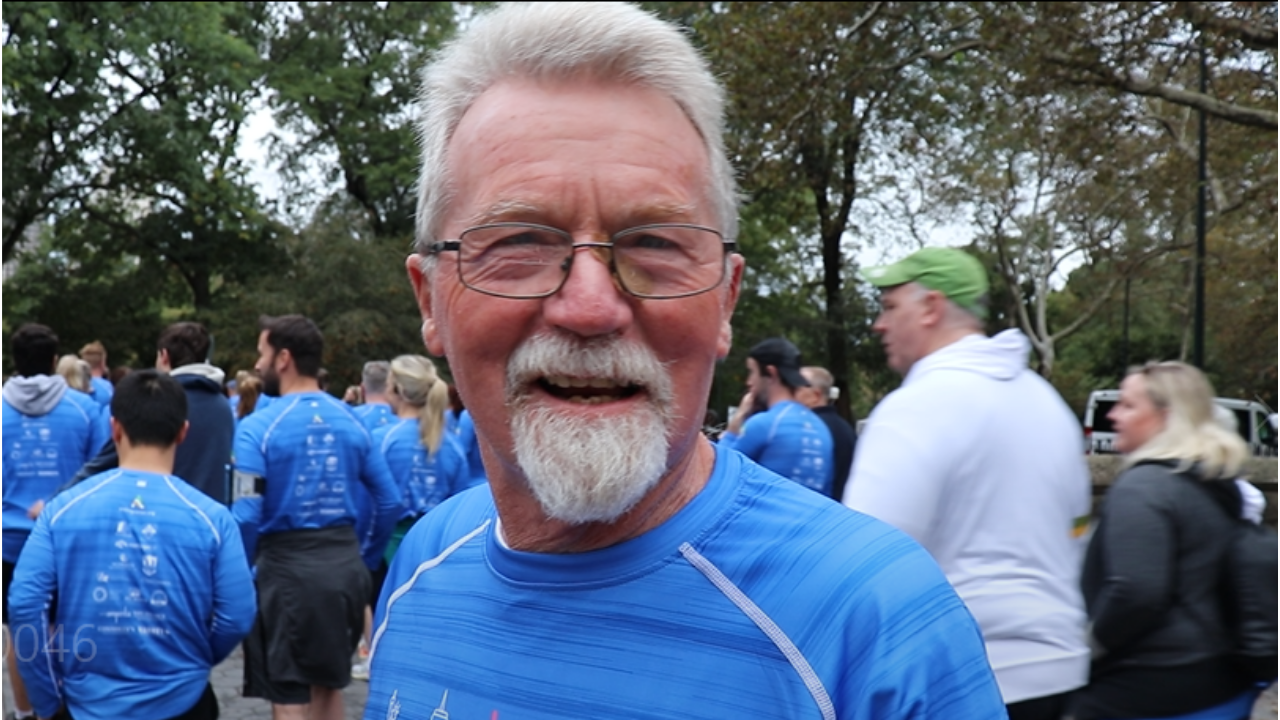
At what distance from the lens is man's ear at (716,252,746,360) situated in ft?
5.47

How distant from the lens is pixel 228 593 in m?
4.25

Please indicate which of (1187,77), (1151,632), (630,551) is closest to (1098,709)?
(1151,632)

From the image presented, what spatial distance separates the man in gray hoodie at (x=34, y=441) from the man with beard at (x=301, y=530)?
4.76 feet

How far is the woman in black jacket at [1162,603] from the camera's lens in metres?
3.62

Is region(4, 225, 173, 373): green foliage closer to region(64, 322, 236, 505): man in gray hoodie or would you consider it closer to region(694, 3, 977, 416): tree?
region(694, 3, 977, 416): tree

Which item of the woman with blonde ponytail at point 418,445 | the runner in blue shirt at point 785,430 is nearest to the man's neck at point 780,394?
the runner in blue shirt at point 785,430

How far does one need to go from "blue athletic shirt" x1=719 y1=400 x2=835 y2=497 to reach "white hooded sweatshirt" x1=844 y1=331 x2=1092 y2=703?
3.64 meters

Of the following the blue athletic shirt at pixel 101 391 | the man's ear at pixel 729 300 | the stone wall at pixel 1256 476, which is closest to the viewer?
the man's ear at pixel 729 300

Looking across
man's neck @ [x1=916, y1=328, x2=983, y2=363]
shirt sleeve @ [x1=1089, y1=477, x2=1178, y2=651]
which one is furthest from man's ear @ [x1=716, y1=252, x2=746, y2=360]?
shirt sleeve @ [x1=1089, y1=477, x2=1178, y2=651]

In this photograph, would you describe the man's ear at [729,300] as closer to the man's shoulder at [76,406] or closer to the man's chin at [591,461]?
the man's chin at [591,461]

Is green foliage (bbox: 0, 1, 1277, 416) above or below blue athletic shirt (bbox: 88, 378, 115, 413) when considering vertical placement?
above

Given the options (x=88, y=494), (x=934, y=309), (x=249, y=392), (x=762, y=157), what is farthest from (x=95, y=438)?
(x=762, y=157)

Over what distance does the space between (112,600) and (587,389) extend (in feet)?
10.1

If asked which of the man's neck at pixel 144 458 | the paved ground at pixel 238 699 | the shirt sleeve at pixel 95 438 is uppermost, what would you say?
the man's neck at pixel 144 458
